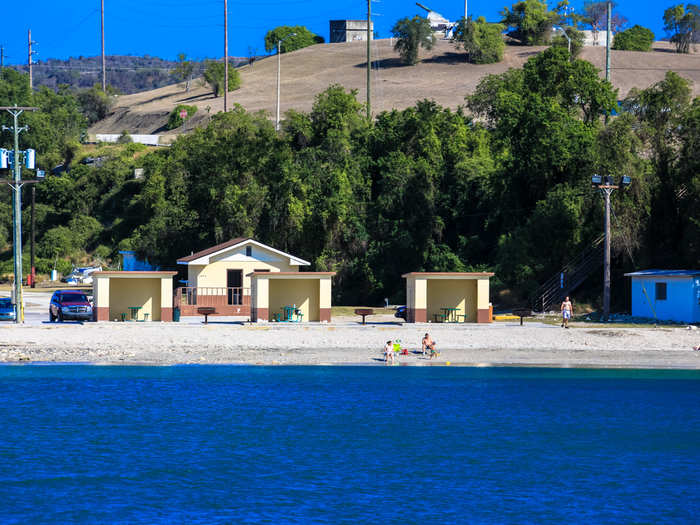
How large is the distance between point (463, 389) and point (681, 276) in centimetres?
1667

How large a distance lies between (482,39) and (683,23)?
4450cm

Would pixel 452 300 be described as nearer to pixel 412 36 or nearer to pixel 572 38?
pixel 572 38

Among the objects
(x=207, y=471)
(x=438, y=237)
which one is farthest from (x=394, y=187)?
(x=207, y=471)

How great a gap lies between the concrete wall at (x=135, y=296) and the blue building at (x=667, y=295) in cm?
2710

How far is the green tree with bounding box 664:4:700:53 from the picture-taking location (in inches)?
7298

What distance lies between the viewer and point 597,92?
232ft

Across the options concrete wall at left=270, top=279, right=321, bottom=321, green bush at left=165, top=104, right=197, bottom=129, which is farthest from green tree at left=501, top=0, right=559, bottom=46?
concrete wall at left=270, top=279, right=321, bottom=321

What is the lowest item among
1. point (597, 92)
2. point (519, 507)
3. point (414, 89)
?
point (519, 507)

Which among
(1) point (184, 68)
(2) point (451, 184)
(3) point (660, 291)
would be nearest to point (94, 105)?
(1) point (184, 68)

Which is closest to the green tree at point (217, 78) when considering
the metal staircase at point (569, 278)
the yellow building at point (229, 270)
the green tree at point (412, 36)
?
the green tree at point (412, 36)

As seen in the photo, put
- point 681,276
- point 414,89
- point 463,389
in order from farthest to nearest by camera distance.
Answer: point 414,89 → point 681,276 → point 463,389

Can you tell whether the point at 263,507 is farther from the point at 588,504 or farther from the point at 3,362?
the point at 3,362

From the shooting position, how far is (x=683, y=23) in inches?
7347

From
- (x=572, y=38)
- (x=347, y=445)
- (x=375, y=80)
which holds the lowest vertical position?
(x=347, y=445)
